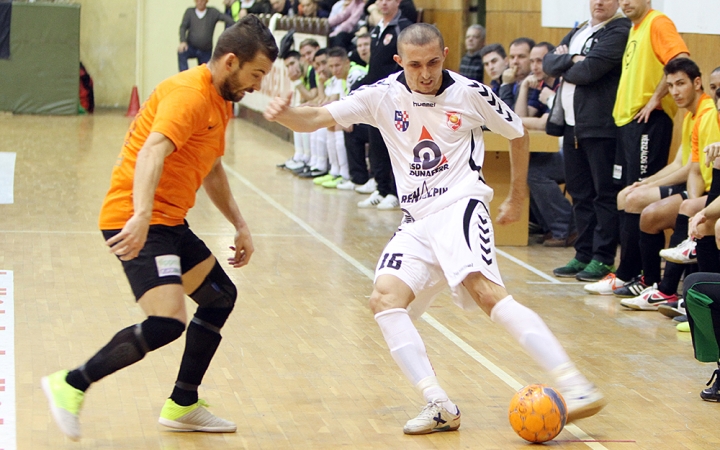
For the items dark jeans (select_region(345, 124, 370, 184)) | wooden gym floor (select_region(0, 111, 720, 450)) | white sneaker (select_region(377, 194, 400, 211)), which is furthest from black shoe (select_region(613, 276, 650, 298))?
dark jeans (select_region(345, 124, 370, 184))

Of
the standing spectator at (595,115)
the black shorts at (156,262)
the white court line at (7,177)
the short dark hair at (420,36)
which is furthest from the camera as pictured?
the white court line at (7,177)

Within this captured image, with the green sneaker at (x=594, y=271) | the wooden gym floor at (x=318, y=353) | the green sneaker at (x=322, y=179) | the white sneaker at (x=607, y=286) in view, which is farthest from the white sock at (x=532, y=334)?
the green sneaker at (x=322, y=179)

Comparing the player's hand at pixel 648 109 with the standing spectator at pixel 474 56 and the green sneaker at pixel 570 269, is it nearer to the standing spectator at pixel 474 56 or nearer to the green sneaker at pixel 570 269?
the green sneaker at pixel 570 269

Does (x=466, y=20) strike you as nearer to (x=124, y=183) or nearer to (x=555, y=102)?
(x=555, y=102)

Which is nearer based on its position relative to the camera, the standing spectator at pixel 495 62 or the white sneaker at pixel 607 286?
the white sneaker at pixel 607 286

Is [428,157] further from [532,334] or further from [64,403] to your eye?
[64,403]

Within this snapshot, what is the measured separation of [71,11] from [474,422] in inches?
763

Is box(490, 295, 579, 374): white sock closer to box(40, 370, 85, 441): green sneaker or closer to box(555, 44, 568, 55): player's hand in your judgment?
box(40, 370, 85, 441): green sneaker

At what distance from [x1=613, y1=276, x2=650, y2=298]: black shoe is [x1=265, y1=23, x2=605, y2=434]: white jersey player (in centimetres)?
313

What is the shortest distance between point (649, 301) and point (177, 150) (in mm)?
4595

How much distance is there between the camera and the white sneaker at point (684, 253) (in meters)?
7.38

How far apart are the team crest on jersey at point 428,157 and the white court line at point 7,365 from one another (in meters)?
2.37

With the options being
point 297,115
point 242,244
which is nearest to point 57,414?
point 242,244

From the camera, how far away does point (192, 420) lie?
4816 millimetres
